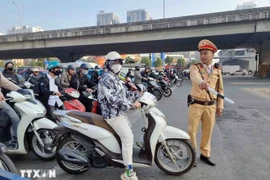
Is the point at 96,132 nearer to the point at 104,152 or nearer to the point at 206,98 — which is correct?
the point at 104,152

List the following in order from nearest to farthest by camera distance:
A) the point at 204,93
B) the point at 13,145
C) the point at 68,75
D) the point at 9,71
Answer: the point at 204,93 → the point at 13,145 → the point at 9,71 → the point at 68,75

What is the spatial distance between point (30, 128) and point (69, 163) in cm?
88

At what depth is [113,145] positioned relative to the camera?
282 centimetres

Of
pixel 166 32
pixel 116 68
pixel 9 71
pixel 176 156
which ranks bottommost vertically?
pixel 176 156

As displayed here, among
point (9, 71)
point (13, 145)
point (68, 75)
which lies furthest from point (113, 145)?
point (68, 75)

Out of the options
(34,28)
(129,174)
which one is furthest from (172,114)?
(34,28)

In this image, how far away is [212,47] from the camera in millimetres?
3090

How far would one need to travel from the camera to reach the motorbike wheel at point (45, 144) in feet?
11.5

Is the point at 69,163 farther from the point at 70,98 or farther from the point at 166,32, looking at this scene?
the point at 166,32

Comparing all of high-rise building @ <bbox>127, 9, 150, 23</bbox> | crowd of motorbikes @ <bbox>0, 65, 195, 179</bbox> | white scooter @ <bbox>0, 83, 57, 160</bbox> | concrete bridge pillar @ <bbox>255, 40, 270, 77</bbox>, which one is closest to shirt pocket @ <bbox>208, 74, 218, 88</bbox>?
crowd of motorbikes @ <bbox>0, 65, 195, 179</bbox>

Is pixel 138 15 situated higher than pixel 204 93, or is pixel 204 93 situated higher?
pixel 138 15

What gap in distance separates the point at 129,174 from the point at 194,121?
123 cm

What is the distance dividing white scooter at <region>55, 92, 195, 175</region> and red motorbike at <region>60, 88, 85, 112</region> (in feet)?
5.25

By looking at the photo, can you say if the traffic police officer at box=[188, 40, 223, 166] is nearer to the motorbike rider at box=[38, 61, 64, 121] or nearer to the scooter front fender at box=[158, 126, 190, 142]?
the scooter front fender at box=[158, 126, 190, 142]
